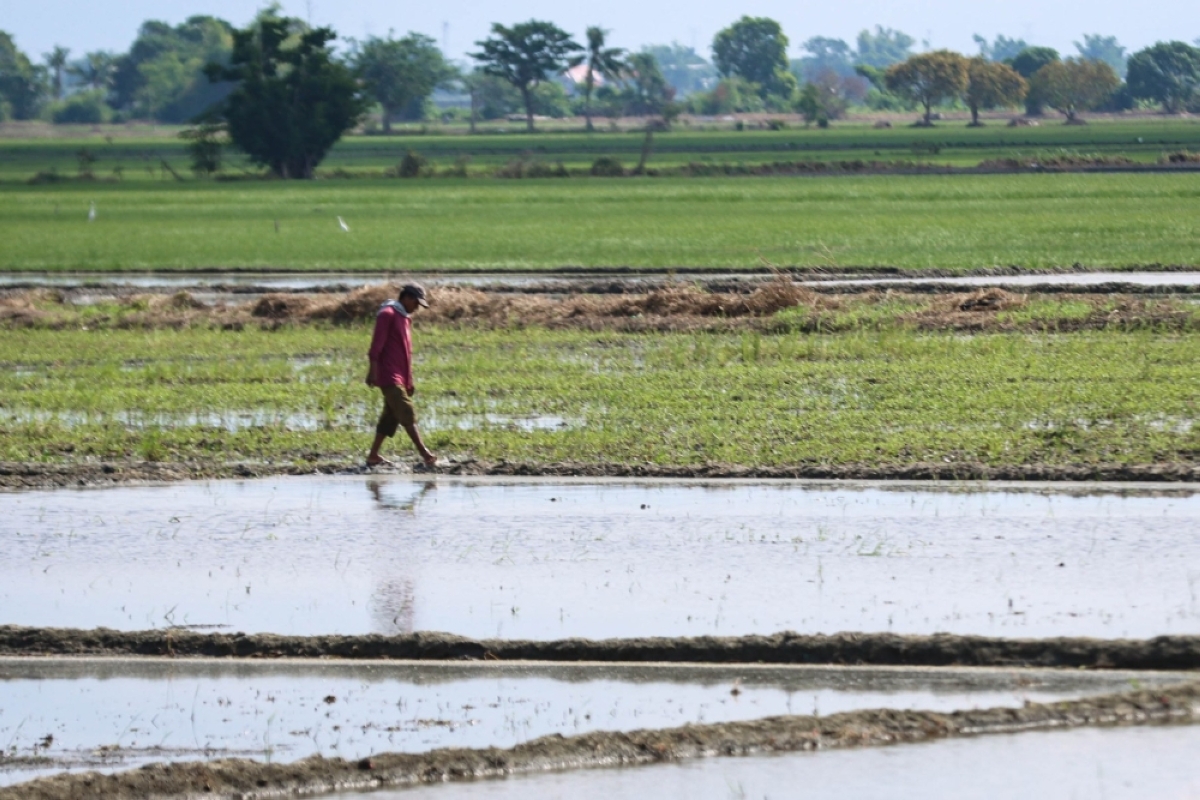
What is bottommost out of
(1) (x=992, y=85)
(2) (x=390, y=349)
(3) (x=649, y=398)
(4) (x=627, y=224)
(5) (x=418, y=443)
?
(4) (x=627, y=224)

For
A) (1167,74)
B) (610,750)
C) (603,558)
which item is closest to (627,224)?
(603,558)

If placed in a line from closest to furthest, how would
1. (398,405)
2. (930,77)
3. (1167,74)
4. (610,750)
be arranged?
(610,750) → (398,405) → (930,77) → (1167,74)

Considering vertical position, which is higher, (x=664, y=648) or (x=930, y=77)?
(x=930, y=77)

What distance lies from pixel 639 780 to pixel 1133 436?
28.4 feet

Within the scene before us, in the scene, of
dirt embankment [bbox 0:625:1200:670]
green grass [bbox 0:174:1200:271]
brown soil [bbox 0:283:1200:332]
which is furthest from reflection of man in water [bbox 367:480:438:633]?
green grass [bbox 0:174:1200:271]

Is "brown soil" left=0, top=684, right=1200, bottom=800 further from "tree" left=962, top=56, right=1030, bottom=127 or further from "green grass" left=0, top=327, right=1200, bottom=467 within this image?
"tree" left=962, top=56, right=1030, bottom=127

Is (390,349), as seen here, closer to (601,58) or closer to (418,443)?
(418,443)

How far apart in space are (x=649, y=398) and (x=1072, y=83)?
144768 millimetres

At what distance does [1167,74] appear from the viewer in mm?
154625

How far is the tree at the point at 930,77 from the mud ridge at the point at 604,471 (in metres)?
132

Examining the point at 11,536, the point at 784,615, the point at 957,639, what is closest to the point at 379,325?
the point at 11,536

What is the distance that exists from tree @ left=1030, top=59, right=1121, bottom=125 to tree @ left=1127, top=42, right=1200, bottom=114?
3.65m

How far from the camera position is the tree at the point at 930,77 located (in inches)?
5802

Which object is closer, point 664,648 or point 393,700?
point 393,700
